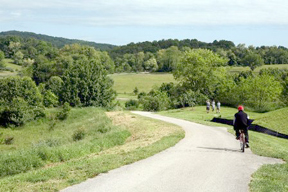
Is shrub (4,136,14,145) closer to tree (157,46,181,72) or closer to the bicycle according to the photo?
the bicycle

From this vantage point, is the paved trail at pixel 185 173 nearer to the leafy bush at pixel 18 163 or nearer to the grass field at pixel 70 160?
the grass field at pixel 70 160

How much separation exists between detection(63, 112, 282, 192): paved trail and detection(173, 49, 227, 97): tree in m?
55.8

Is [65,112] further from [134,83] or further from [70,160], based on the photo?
[134,83]

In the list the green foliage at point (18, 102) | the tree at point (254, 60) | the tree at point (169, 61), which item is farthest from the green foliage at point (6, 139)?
the tree at point (169, 61)

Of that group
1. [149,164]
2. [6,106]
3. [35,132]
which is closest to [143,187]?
[149,164]

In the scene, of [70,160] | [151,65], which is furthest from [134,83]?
[70,160]

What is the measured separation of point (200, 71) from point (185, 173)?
202 feet

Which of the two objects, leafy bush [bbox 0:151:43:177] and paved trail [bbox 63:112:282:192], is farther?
leafy bush [bbox 0:151:43:177]

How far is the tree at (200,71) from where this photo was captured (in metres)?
71.4

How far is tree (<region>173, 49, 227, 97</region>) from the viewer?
2813 inches

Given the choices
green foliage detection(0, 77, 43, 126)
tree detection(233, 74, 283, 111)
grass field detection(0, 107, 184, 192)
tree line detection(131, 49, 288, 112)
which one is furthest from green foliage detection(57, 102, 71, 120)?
tree detection(233, 74, 283, 111)

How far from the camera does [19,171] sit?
14.5 metres

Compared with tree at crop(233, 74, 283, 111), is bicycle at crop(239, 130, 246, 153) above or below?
above

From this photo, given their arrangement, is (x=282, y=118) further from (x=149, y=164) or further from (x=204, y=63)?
(x=204, y=63)
